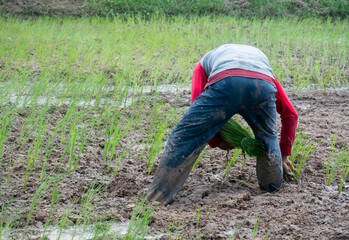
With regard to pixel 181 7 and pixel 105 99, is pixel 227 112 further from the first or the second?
pixel 181 7

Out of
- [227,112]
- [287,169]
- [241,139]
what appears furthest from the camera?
[287,169]

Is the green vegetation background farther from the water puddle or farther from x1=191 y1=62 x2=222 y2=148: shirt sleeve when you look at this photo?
x1=191 y1=62 x2=222 y2=148: shirt sleeve

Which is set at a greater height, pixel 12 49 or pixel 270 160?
pixel 270 160

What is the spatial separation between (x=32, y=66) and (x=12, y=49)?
0.41 m

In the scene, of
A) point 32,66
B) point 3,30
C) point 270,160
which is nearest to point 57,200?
point 270,160

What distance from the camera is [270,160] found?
227cm

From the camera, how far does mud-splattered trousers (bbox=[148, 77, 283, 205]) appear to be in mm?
2082

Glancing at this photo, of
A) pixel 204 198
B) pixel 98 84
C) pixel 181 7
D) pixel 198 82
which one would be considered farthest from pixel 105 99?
pixel 181 7

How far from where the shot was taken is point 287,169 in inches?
98.4

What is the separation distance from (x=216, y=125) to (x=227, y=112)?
0.09 metres

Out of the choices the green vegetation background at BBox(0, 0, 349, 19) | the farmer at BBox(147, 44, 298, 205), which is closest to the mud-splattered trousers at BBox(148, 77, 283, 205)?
the farmer at BBox(147, 44, 298, 205)

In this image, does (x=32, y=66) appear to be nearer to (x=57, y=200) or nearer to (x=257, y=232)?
(x=57, y=200)

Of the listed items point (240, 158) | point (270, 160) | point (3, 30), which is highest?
point (270, 160)

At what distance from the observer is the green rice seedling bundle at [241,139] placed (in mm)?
2217
